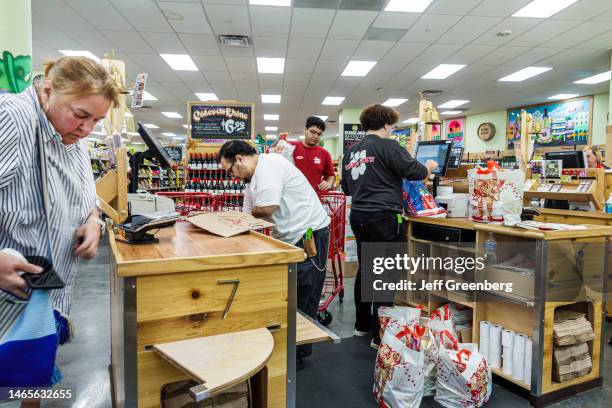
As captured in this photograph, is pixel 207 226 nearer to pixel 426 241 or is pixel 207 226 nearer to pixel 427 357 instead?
pixel 427 357

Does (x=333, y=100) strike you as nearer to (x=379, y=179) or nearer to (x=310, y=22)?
(x=310, y=22)

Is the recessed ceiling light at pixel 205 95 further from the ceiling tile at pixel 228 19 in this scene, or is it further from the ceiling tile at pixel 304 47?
the ceiling tile at pixel 228 19

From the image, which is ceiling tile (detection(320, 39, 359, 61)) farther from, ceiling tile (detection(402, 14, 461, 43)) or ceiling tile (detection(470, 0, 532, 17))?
ceiling tile (detection(470, 0, 532, 17))

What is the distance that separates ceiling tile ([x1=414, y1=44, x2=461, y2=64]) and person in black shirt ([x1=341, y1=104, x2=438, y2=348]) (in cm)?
497

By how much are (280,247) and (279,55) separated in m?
7.03

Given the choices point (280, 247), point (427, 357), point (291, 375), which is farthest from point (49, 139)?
point (427, 357)

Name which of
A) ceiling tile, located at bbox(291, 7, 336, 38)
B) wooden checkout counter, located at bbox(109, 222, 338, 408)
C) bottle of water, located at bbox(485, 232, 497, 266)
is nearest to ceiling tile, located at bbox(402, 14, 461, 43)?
ceiling tile, located at bbox(291, 7, 336, 38)

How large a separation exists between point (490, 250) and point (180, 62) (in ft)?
24.8

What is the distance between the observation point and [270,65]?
333 inches

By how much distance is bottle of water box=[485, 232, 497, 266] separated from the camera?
8.31ft

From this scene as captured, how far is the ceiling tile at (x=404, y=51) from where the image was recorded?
7.10 meters

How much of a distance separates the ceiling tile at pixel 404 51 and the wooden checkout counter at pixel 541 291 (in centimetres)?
520

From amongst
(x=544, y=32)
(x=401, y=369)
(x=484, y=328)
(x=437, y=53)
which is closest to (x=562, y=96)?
(x=544, y=32)

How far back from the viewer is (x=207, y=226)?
1.79 metres
